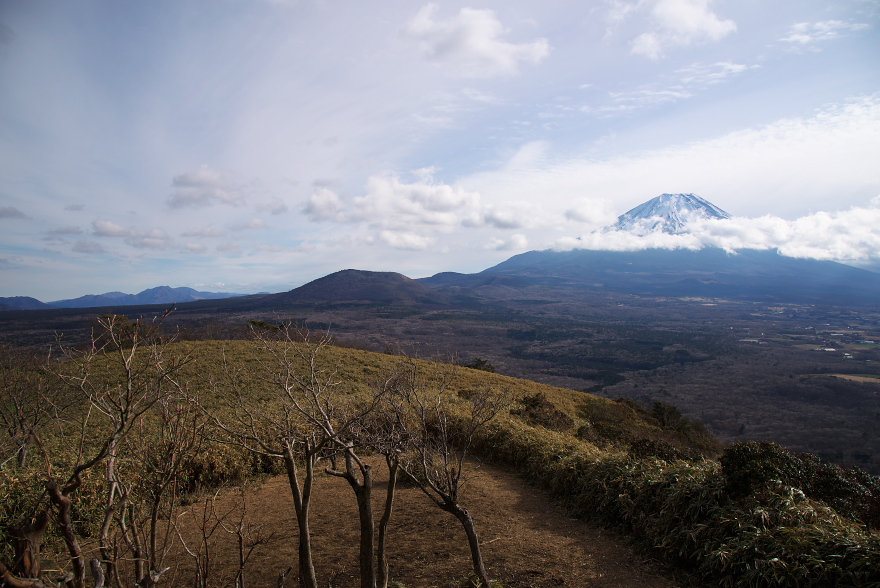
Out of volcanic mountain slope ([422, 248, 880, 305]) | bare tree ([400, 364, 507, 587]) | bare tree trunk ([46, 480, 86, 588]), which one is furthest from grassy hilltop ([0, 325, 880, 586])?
volcanic mountain slope ([422, 248, 880, 305])

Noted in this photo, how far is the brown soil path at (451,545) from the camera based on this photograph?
14.9 feet

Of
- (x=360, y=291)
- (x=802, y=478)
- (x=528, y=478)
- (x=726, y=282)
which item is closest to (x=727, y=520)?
(x=802, y=478)

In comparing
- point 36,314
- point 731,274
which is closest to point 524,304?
point 731,274

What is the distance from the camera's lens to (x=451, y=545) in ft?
17.4

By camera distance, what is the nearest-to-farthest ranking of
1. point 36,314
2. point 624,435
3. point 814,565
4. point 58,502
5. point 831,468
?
point 58,502
point 814,565
point 831,468
point 624,435
point 36,314

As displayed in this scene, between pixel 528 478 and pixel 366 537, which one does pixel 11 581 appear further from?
pixel 528 478

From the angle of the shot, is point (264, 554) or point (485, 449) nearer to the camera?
point (264, 554)

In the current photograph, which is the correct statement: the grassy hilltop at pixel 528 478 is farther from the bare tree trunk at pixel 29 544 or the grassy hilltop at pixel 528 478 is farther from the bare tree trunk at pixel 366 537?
the bare tree trunk at pixel 366 537

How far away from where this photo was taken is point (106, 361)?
14336 mm

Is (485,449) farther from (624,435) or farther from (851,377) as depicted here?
(851,377)

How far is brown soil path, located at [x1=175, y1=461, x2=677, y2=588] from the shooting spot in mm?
4555

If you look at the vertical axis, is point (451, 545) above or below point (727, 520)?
below

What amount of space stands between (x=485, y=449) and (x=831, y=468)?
5990 millimetres

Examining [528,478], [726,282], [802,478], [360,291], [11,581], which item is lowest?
[528,478]
